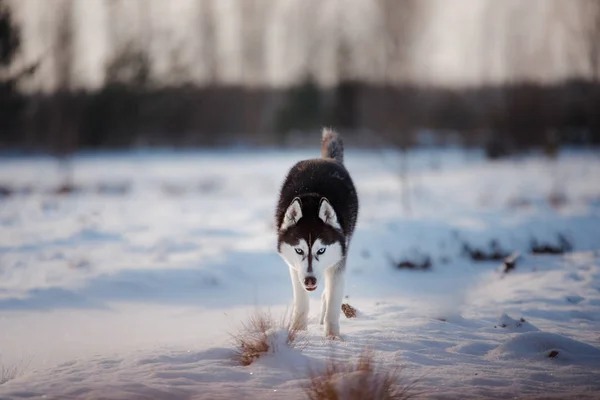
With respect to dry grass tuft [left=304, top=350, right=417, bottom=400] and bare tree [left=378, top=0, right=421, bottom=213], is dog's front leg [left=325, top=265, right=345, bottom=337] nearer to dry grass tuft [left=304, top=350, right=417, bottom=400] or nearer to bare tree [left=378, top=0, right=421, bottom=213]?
dry grass tuft [left=304, top=350, right=417, bottom=400]

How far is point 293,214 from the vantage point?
5.19 meters

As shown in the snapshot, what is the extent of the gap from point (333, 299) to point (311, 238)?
2.19ft

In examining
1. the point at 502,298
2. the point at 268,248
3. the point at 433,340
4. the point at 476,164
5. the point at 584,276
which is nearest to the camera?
the point at 433,340

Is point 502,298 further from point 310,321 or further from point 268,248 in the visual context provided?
point 268,248

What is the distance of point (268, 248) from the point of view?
9.41m

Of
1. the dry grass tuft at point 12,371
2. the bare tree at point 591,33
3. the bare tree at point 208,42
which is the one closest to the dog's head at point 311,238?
the dry grass tuft at point 12,371

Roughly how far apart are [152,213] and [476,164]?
1391cm

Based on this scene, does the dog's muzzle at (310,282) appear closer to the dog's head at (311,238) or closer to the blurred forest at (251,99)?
the dog's head at (311,238)

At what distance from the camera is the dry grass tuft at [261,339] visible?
15.0 ft

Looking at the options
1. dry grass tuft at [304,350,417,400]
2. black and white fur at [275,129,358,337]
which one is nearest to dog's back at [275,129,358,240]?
black and white fur at [275,129,358,337]

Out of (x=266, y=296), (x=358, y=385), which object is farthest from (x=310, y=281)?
(x=266, y=296)

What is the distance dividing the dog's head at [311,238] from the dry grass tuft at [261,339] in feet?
1.43

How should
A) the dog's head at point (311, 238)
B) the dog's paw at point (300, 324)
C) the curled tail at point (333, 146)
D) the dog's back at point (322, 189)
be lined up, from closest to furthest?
the dog's head at point (311, 238) → the dog's paw at point (300, 324) → the dog's back at point (322, 189) → the curled tail at point (333, 146)

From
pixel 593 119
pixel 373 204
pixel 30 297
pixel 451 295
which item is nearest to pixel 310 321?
pixel 451 295
